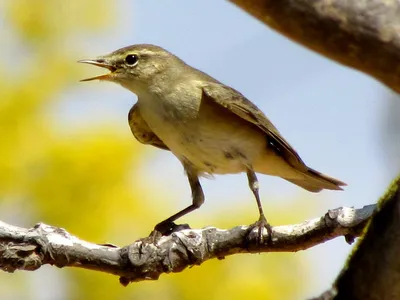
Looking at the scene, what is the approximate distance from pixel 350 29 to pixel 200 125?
364 cm

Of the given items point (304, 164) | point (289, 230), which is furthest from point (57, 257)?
point (304, 164)

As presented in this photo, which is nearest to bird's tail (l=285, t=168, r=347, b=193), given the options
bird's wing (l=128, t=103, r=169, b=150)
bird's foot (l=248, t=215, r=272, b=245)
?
bird's wing (l=128, t=103, r=169, b=150)

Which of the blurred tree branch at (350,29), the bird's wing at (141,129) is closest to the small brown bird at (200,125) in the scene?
the bird's wing at (141,129)

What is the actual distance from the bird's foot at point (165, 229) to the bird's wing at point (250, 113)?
0.89 metres

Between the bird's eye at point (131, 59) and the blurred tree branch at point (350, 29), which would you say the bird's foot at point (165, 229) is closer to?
the bird's eye at point (131, 59)

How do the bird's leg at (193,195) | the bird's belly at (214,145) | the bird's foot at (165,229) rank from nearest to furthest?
the bird's foot at (165,229)
the bird's belly at (214,145)
the bird's leg at (193,195)

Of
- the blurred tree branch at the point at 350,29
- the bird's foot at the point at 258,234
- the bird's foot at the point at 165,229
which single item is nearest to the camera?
the blurred tree branch at the point at 350,29

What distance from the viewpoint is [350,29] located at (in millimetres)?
1596

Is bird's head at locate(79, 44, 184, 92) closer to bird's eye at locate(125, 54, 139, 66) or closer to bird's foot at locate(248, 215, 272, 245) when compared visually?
bird's eye at locate(125, 54, 139, 66)

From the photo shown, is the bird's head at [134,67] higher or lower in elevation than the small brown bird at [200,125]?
higher

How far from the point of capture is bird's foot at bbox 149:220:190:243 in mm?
4361

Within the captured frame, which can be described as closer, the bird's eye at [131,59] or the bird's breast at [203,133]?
the bird's breast at [203,133]

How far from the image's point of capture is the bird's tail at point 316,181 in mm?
5715

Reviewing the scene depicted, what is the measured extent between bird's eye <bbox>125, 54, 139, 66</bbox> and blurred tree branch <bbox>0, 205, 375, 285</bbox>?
192 centimetres
